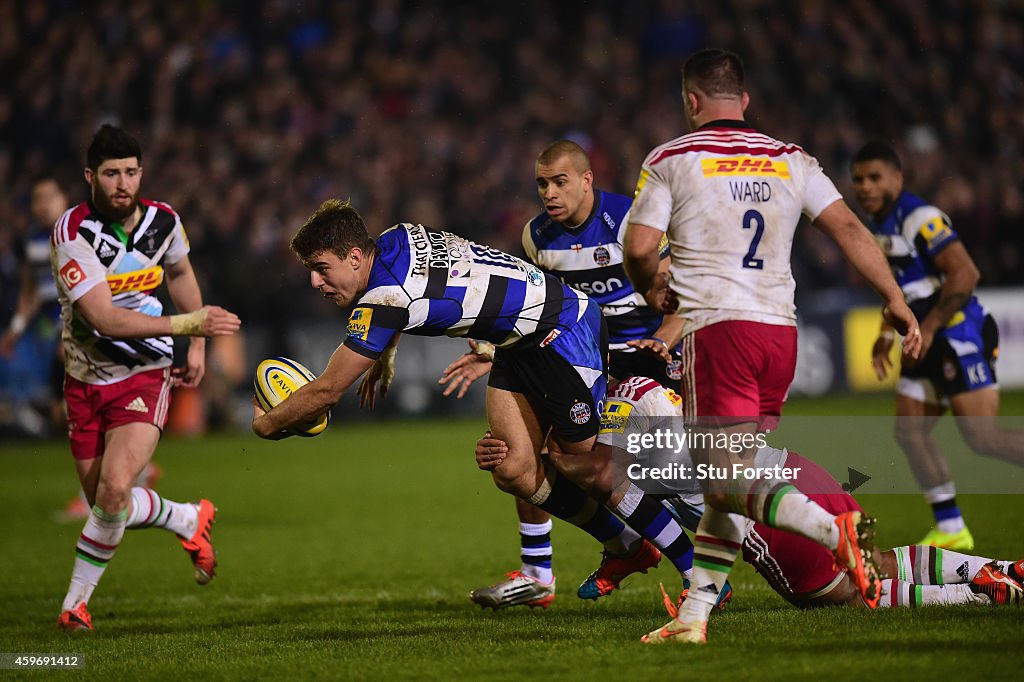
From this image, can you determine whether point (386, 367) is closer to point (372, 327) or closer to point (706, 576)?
point (372, 327)

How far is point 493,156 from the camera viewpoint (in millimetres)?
20797

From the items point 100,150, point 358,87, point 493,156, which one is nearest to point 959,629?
point 100,150

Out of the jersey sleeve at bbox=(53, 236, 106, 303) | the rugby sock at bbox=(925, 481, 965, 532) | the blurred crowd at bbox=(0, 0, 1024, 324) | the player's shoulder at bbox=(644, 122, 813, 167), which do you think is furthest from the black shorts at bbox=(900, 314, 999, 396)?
the blurred crowd at bbox=(0, 0, 1024, 324)

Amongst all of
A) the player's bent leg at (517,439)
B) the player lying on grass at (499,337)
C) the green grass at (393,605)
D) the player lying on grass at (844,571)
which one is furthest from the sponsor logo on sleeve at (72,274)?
the player lying on grass at (844,571)

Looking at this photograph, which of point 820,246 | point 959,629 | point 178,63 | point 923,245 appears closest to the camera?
point 959,629

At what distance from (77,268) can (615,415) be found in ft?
9.63

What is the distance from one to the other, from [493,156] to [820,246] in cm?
542

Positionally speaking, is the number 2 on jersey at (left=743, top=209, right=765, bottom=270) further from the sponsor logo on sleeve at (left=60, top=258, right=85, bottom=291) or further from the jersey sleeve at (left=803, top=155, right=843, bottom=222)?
the sponsor logo on sleeve at (left=60, top=258, right=85, bottom=291)

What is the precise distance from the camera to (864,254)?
17.3 feet

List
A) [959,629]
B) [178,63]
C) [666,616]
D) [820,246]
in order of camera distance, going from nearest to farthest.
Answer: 1. [959,629]
2. [666,616]
3. [820,246]
4. [178,63]

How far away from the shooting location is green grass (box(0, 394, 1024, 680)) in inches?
190

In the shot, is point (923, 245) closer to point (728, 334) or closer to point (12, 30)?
point (728, 334)

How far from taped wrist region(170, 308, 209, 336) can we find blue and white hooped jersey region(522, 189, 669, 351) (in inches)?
73.6

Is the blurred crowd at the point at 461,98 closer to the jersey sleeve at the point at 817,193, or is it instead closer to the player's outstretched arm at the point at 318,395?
the player's outstretched arm at the point at 318,395
